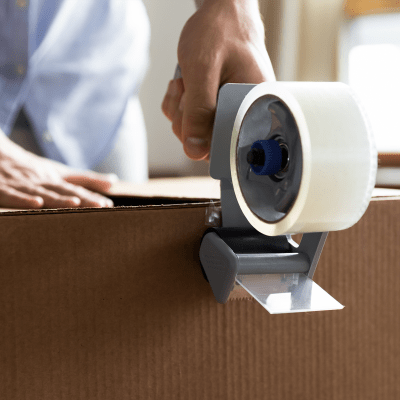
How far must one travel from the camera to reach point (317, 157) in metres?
0.24

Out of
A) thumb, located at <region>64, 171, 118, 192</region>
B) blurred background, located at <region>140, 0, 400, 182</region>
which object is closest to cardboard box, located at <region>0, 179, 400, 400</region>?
thumb, located at <region>64, 171, 118, 192</region>

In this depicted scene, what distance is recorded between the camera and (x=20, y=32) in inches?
34.5

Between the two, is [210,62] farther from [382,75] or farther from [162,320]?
[382,75]

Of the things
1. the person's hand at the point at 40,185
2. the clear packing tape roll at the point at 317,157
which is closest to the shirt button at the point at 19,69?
the person's hand at the point at 40,185

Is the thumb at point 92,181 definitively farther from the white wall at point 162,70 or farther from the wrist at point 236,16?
the white wall at point 162,70

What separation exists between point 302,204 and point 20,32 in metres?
0.83

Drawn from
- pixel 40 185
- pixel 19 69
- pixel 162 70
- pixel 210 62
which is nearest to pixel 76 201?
pixel 40 185

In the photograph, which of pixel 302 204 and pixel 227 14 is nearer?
pixel 302 204

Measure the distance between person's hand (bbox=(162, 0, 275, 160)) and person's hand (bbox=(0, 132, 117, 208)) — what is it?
0.39 ft

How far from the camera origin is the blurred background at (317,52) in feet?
4.25

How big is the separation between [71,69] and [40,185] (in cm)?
56

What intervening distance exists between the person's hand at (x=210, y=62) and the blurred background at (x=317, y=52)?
738 millimetres

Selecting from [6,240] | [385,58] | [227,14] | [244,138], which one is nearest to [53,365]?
[6,240]

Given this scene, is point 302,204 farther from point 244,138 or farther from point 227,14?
point 227,14
